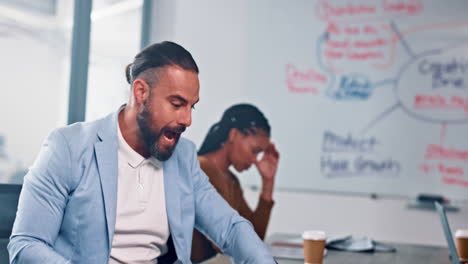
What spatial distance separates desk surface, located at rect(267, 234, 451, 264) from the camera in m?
2.12

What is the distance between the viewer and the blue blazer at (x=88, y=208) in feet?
4.75

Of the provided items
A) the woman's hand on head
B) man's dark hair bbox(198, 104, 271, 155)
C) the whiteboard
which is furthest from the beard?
the whiteboard

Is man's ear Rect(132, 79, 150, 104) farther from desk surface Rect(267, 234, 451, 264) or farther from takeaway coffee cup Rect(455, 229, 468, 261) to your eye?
takeaway coffee cup Rect(455, 229, 468, 261)

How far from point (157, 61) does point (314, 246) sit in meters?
0.76

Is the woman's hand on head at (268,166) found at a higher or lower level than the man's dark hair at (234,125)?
lower

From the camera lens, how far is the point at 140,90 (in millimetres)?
1682

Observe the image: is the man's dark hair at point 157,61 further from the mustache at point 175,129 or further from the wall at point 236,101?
the wall at point 236,101

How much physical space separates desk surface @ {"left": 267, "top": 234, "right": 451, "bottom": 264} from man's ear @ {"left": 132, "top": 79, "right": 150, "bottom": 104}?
2.40 ft

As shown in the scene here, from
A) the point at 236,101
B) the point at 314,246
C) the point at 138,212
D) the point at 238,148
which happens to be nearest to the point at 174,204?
the point at 138,212

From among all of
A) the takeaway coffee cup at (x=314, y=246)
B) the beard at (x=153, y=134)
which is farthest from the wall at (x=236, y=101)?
the beard at (x=153, y=134)

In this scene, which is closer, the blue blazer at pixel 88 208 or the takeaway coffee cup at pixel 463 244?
the blue blazer at pixel 88 208

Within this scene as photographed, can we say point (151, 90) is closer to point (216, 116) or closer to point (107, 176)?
point (107, 176)

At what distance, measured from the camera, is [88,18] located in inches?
111

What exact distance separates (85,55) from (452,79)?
1910 millimetres
